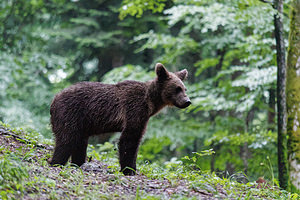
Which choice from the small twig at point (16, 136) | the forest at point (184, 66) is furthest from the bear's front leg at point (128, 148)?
the small twig at point (16, 136)

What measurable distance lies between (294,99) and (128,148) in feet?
11.4

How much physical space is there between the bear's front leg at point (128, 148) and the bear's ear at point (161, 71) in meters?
1.07

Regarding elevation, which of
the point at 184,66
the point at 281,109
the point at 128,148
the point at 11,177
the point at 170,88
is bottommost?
the point at 184,66

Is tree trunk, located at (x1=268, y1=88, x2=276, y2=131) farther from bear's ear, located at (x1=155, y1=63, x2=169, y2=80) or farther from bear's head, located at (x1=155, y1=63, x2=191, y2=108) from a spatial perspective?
bear's ear, located at (x1=155, y1=63, x2=169, y2=80)


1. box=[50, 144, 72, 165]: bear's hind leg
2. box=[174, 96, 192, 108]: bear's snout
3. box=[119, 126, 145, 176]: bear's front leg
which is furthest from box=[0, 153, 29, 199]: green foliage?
box=[174, 96, 192, 108]: bear's snout

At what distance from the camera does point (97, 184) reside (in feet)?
15.3

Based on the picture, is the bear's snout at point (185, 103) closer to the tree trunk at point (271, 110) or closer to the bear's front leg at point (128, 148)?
the bear's front leg at point (128, 148)

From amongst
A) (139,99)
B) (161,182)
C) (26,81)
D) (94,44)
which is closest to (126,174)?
(161,182)

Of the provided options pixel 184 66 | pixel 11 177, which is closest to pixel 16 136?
pixel 11 177

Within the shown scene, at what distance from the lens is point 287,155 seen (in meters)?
6.70

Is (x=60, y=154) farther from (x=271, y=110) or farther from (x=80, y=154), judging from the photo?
(x=271, y=110)

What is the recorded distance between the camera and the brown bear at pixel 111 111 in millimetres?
5887

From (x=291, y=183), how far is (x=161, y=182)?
2.84 meters

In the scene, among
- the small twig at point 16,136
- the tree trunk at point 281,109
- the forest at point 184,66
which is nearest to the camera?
the small twig at point 16,136
